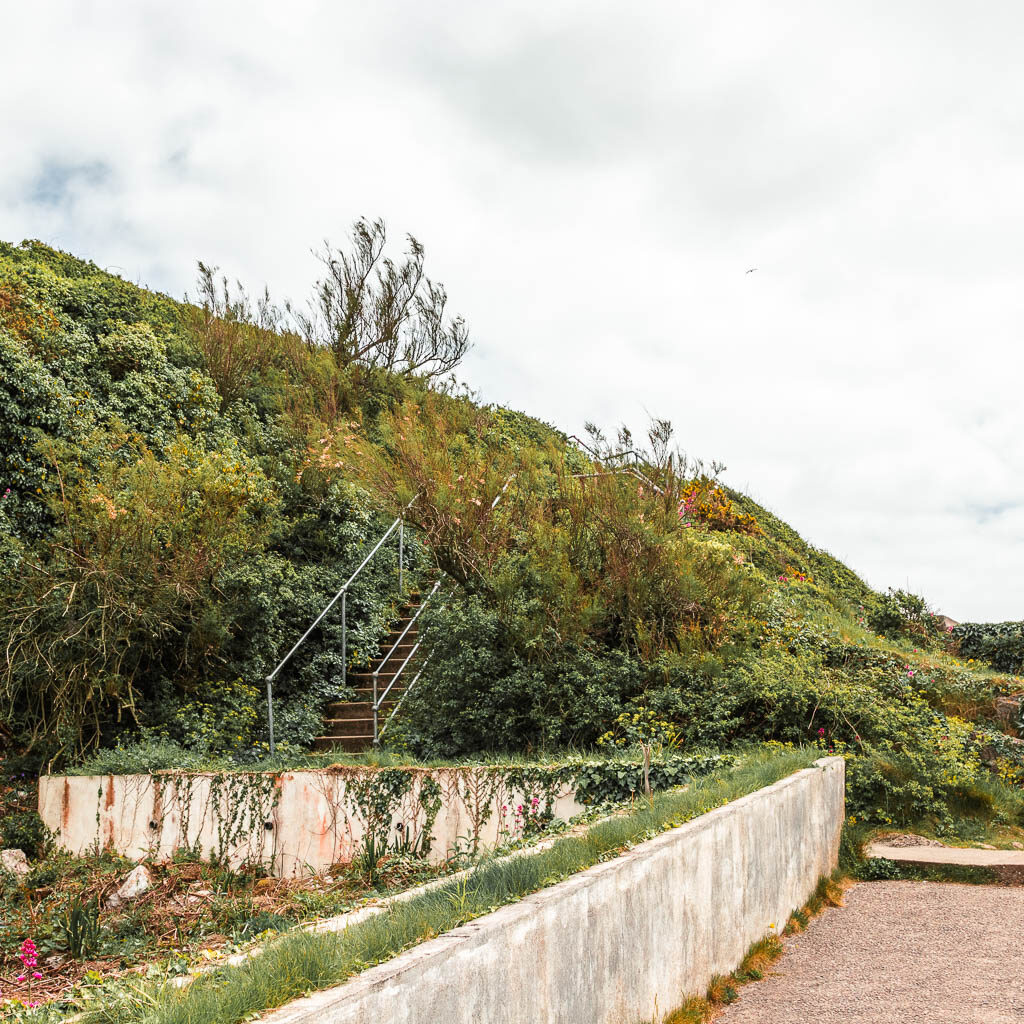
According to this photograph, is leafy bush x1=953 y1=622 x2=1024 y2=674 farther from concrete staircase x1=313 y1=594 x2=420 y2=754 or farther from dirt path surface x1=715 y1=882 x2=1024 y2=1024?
concrete staircase x1=313 y1=594 x2=420 y2=754

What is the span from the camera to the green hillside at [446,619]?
804 centimetres

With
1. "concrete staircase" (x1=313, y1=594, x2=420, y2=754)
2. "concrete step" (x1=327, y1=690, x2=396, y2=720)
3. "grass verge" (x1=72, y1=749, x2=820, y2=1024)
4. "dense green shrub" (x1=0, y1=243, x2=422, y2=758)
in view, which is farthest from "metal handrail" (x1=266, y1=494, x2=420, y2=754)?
"grass verge" (x1=72, y1=749, x2=820, y2=1024)

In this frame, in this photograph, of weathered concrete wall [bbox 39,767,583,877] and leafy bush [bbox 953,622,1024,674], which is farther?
leafy bush [bbox 953,622,1024,674]

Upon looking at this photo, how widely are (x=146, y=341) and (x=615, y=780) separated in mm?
10340

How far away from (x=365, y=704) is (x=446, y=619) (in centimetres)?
262

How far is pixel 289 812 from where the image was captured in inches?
286

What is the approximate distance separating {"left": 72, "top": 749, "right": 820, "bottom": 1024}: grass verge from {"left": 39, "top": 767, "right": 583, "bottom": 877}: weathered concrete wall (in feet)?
8.57

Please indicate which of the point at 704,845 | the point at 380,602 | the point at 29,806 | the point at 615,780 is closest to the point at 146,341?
the point at 380,602

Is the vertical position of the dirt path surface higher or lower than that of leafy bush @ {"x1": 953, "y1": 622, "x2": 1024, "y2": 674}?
lower

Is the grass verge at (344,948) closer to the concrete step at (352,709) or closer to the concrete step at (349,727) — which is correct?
the concrete step at (349,727)

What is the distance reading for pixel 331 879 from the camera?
6793 mm

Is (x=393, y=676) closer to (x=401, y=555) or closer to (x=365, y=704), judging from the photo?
(x=365, y=704)

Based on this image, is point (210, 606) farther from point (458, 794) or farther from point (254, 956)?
point (254, 956)

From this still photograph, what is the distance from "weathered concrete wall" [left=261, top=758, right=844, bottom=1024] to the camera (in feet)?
7.48
